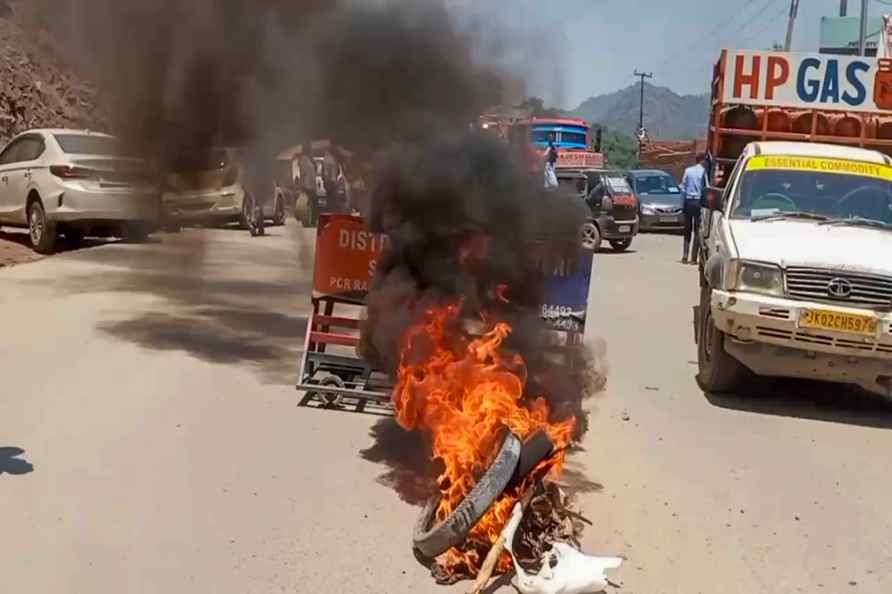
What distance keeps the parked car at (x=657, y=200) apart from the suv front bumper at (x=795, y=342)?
1958cm

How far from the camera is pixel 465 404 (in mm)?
5227

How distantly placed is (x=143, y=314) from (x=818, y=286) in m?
6.37

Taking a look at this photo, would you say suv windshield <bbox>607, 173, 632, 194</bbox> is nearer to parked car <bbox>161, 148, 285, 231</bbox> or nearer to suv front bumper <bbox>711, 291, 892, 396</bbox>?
parked car <bbox>161, 148, 285, 231</bbox>

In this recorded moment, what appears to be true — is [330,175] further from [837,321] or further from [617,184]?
[617,184]

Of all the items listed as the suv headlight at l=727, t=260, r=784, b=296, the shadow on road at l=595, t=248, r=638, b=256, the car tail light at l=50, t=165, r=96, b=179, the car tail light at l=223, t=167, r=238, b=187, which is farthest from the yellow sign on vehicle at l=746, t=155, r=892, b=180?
the shadow on road at l=595, t=248, r=638, b=256

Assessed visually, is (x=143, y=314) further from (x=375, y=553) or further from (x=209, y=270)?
(x=375, y=553)

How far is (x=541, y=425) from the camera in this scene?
5.28m

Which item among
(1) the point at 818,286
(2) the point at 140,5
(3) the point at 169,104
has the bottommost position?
(1) the point at 818,286

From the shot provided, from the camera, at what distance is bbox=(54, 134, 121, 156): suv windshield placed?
10.3 meters

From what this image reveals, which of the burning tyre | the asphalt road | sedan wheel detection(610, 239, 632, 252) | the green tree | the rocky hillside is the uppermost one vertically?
the green tree

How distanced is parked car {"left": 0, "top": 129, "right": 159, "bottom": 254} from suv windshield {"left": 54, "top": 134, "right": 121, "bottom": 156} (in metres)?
0.01

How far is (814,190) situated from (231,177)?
5.31 m

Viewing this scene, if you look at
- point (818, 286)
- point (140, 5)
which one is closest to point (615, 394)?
point (818, 286)

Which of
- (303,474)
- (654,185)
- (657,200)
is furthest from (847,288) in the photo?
(654,185)
